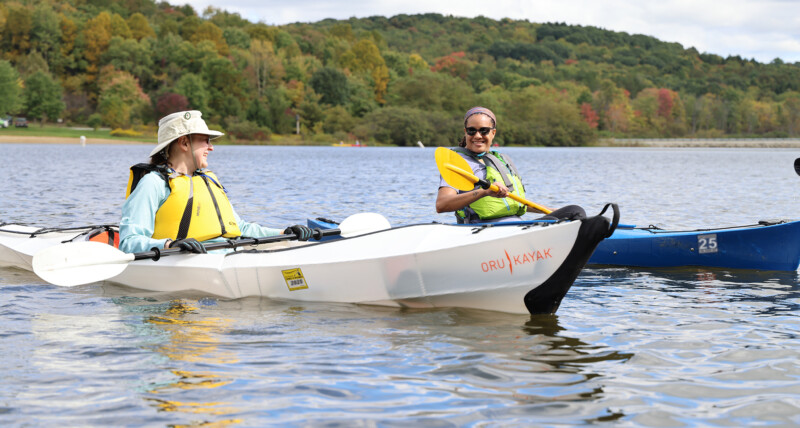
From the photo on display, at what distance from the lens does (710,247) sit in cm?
958

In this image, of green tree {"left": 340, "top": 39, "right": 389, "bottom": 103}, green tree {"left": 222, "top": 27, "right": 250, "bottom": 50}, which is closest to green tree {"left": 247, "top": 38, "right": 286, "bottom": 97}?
green tree {"left": 340, "top": 39, "right": 389, "bottom": 103}

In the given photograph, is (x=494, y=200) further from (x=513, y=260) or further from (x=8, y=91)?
(x=8, y=91)

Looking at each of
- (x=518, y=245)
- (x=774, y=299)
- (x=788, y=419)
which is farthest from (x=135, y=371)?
(x=774, y=299)

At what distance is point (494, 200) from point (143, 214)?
2893 millimetres

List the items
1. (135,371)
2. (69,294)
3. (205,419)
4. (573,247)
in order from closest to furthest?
1. (205,419)
2. (135,371)
3. (573,247)
4. (69,294)

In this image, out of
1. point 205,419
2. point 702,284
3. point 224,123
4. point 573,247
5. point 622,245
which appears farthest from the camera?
point 224,123

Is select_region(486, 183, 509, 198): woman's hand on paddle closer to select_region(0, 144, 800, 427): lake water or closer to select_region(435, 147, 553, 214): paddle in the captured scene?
select_region(435, 147, 553, 214): paddle

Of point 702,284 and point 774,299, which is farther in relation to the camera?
point 702,284

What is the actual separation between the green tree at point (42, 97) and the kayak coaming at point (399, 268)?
104 metres

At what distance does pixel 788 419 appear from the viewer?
174 inches

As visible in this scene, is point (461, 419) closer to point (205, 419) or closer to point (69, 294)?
point (205, 419)

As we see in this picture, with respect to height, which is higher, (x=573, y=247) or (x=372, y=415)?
(x=573, y=247)

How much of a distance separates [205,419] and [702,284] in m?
6.05

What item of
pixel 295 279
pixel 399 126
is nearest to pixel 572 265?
pixel 295 279
